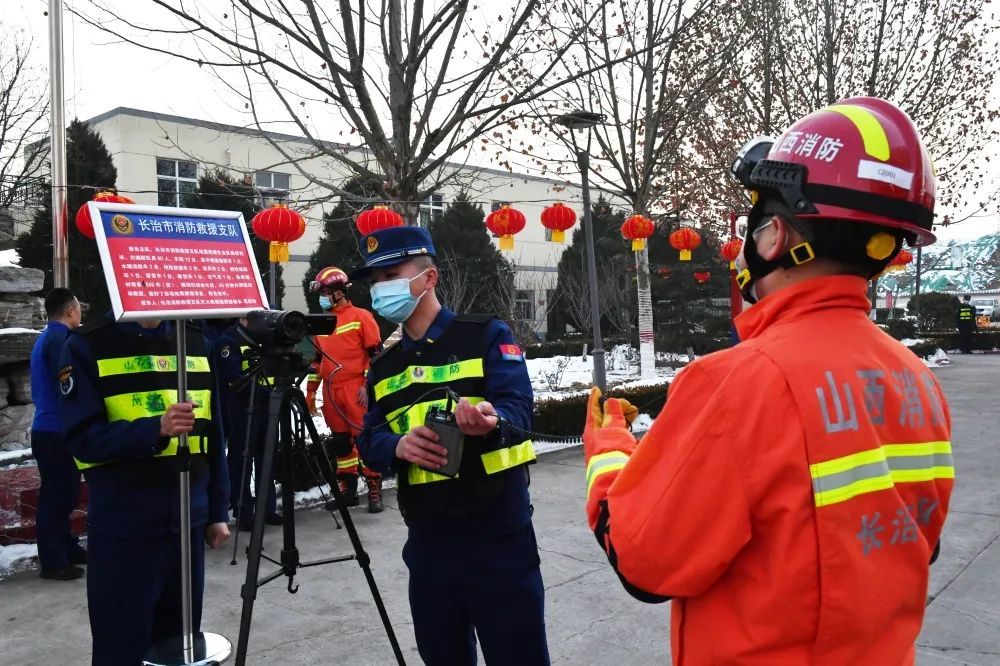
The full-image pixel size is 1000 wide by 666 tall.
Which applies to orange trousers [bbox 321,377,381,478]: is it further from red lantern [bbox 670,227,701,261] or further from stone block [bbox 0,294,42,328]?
red lantern [bbox 670,227,701,261]

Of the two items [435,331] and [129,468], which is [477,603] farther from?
[129,468]

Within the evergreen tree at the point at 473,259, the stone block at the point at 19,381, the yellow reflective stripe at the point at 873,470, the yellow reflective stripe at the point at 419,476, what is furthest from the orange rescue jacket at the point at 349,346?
the evergreen tree at the point at 473,259

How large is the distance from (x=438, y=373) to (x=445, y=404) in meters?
0.14

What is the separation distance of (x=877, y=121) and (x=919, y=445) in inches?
23.6

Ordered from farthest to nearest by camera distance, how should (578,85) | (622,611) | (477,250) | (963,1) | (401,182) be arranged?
(477,250) → (963,1) → (578,85) → (401,182) → (622,611)

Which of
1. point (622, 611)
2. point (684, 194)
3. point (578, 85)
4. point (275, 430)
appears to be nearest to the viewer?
point (275, 430)

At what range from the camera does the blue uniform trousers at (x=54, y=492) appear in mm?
4980

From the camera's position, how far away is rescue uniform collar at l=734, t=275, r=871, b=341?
138 cm

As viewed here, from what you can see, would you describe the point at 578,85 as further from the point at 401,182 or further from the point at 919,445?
the point at 919,445

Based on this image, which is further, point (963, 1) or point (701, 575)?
point (963, 1)

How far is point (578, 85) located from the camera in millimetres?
15586

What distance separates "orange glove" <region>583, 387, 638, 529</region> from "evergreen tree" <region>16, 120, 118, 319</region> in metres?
18.0

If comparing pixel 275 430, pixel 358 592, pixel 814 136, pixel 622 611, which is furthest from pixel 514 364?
pixel 358 592

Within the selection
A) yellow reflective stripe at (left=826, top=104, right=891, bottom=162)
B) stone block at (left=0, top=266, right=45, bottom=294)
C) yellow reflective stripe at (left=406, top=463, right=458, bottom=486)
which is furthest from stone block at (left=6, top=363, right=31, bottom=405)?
yellow reflective stripe at (left=826, top=104, right=891, bottom=162)
